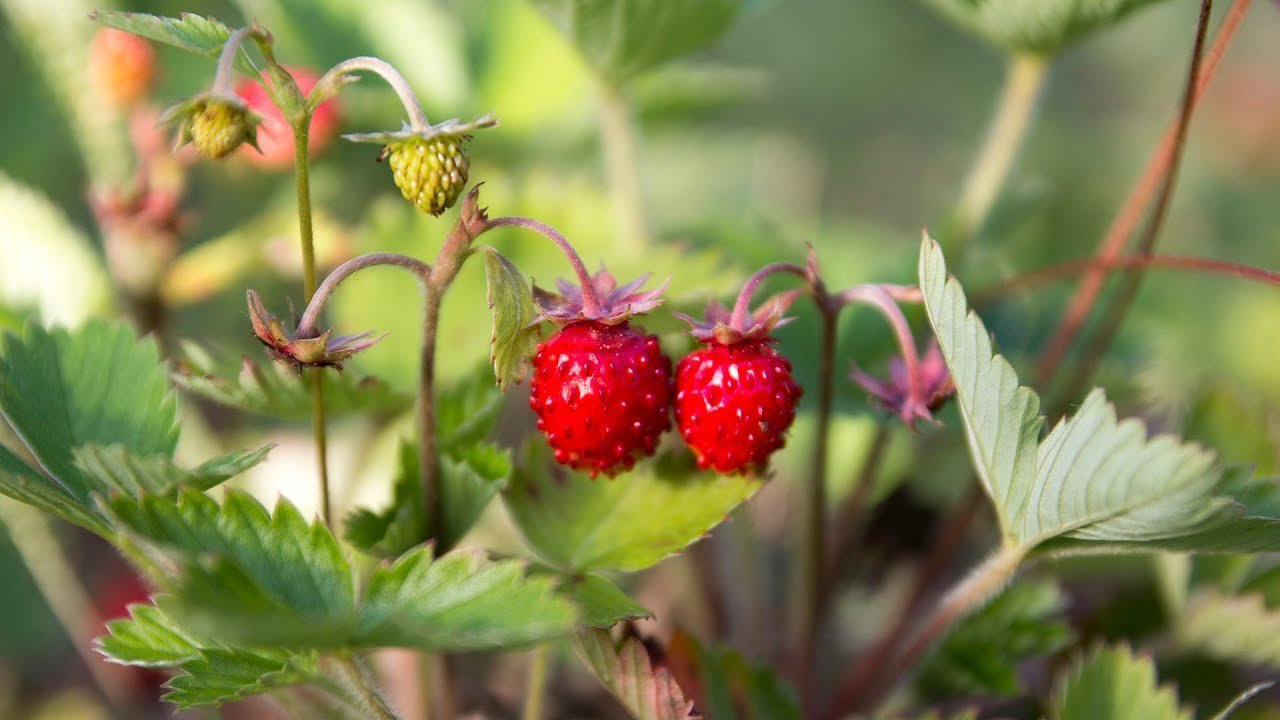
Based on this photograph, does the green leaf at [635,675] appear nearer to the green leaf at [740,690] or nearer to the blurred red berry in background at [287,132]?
the green leaf at [740,690]

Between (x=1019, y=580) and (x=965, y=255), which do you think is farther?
(x=965, y=255)

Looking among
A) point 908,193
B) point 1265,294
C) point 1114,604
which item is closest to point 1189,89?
point 1114,604

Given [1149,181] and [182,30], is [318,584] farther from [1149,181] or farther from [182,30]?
[1149,181]

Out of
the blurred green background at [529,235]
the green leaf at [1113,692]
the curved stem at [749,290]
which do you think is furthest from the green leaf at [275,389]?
the green leaf at [1113,692]

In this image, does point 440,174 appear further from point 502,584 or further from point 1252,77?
point 1252,77

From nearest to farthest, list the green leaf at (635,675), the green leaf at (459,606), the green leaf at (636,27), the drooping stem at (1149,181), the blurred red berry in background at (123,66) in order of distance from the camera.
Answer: the green leaf at (459,606) → the green leaf at (635,675) → the drooping stem at (1149,181) → the green leaf at (636,27) → the blurred red berry in background at (123,66)

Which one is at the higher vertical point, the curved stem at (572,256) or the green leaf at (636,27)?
the green leaf at (636,27)
